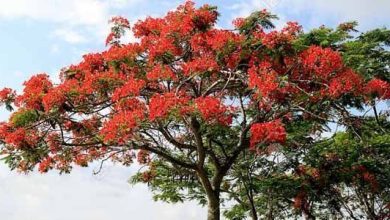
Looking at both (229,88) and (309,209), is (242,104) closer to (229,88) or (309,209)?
(229,88)

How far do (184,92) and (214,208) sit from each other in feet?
10.4

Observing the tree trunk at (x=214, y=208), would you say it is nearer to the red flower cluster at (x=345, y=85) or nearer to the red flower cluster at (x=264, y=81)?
the red flower cluster at (x=264, y=81)

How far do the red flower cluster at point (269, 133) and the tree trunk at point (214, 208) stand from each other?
2773 mm

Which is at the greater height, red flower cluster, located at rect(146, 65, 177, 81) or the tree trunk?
red flower cluster, located at rect(146, 65, 177, 81)

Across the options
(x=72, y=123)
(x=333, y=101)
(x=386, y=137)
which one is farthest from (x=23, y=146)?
(x=386, y=137)

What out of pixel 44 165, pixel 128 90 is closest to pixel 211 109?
pixel 128 90

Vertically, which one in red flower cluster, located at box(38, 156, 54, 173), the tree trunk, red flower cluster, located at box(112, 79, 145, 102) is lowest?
the tree trunk

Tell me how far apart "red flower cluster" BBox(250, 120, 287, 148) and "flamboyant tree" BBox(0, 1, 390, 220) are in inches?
0.9

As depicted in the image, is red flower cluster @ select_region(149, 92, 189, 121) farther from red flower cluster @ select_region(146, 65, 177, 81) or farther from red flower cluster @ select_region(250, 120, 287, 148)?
red flower cluster @ select_region(250, 120, 287, 148)

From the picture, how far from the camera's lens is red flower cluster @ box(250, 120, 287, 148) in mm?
12273

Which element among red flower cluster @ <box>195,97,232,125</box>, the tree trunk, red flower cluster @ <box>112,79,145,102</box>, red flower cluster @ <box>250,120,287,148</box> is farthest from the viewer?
the tree trunk

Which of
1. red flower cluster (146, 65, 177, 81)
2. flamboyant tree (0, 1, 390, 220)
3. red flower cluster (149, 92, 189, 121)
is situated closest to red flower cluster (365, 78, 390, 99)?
flamboyant tree (0, 1, 390, 220)

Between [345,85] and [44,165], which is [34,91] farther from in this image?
[345,85]

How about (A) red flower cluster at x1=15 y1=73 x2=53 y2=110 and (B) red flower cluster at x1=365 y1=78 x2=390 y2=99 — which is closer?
(B) red flower cluster at x1=365 y1=78 x2=390 y2=99
